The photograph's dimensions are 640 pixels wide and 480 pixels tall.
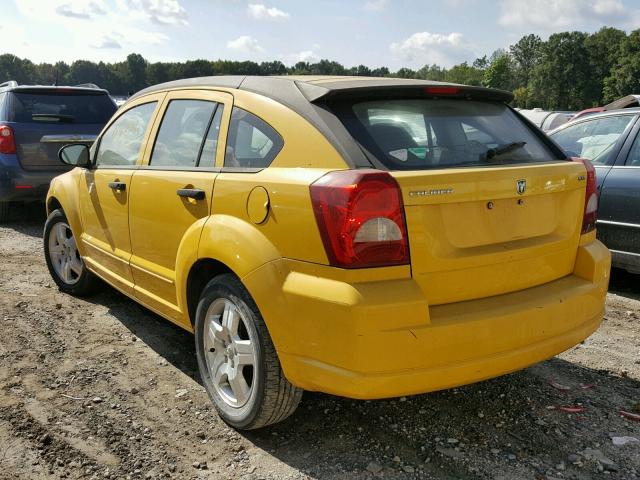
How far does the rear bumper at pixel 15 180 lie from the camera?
8094mm

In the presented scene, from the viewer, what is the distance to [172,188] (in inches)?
135

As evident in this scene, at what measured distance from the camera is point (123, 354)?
4098 millimetres

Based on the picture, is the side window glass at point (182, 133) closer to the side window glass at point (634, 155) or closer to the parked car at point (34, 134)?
the side window glass at point (634, 155)

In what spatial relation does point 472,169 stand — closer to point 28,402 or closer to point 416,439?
point 416,439

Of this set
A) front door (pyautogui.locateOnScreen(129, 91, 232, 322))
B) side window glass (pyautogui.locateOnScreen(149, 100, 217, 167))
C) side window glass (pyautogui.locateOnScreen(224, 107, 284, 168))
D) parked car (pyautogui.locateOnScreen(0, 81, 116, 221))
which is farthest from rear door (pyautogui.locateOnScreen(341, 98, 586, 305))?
parked car (pyautogui.locateOnScreen(0, 81, 116, 221))

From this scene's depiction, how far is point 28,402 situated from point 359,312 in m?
2.14

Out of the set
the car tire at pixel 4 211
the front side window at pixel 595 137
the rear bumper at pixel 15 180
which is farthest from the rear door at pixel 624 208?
the car tire at pixel 4 211

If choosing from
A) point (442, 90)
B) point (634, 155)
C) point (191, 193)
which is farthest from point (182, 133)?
point (634, 155)

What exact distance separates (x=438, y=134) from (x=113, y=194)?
2.34 m

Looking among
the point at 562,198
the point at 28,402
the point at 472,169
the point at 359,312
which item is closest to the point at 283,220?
the point at 359,312

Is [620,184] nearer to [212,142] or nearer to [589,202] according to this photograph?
[589,202]

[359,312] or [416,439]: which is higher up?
[359,312]

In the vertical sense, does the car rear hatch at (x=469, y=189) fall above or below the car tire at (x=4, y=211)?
above

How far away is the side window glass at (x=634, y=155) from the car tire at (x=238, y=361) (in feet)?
13.1
